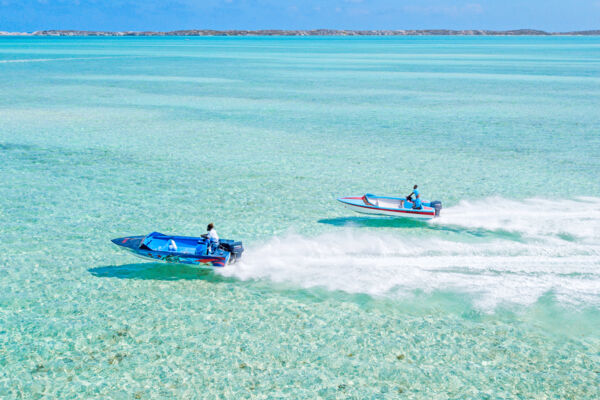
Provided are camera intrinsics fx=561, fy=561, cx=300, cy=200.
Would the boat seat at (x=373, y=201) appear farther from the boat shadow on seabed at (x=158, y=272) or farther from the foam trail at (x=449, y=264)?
the boat shadow on seabed at (x=158, y=272)

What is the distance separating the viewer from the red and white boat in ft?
69.5

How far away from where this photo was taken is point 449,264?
1778cm

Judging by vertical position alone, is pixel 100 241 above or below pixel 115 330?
above

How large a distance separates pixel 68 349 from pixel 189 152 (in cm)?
2106

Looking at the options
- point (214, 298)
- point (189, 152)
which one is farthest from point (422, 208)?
point (189, 152)

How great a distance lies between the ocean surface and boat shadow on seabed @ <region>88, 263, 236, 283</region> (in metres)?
0.08

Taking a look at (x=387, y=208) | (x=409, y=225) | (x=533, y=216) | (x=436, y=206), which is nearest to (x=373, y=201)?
(x=387, y=208)

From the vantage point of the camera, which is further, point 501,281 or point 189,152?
point 189,152

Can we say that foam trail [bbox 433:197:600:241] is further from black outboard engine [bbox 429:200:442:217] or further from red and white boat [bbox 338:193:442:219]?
red and white boat [bbox 338:193:442:219]

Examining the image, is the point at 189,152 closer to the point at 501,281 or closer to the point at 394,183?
the point at 394,183

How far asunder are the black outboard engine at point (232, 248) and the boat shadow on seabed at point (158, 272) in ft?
2.12

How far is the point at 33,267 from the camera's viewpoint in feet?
57.4

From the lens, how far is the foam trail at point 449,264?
53.0ft

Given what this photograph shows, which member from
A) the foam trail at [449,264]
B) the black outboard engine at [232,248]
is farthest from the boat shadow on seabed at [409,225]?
the black outboard engine at [232,248]
